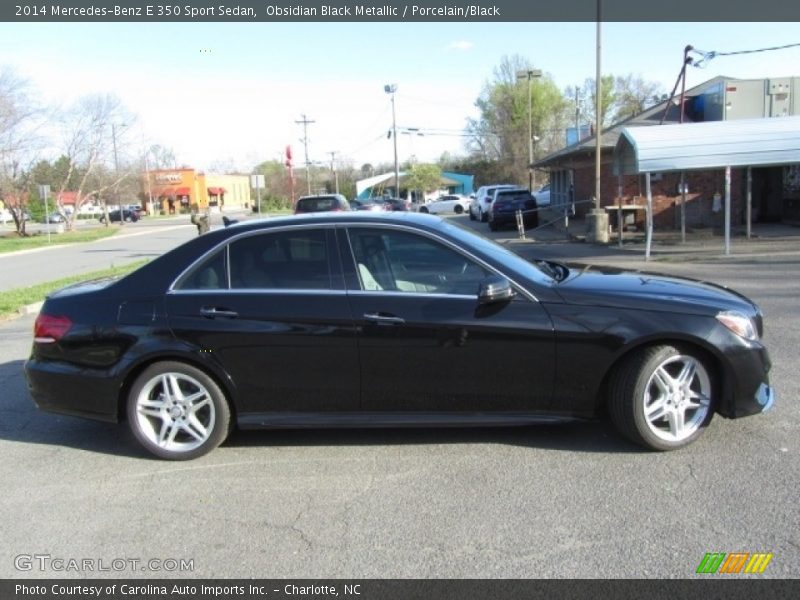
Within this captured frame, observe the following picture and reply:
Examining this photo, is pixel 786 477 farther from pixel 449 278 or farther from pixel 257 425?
pixel 257 425

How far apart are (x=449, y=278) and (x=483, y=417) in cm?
92

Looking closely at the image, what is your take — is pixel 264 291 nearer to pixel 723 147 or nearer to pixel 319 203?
pixel 723 147

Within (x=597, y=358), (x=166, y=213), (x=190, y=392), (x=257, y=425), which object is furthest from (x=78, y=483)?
(x=166, y=213)

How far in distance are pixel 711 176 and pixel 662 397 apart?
21569mm

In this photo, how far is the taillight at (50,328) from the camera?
451 centimetres

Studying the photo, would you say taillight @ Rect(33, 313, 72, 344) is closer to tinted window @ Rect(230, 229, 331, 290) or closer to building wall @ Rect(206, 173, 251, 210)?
tinted window @ Rect(230, 229, 331, 290)

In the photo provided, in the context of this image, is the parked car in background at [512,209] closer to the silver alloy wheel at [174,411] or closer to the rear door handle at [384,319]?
the rear door handle at [384,319]

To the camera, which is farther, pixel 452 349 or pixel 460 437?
pixel 460 437

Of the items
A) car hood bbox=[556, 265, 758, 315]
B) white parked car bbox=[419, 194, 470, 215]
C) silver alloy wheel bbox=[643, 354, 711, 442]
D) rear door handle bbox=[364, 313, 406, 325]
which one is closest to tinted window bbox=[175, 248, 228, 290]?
rear door handle bbox=[364, 313, 406, 325]

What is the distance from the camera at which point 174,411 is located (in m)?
4.42

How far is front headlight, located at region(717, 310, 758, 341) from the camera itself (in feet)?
13.6

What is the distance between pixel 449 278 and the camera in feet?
14.2


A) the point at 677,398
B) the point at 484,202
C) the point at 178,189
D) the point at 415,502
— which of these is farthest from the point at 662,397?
the point at 178,189

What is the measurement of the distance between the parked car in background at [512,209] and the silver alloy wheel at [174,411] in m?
24.4
